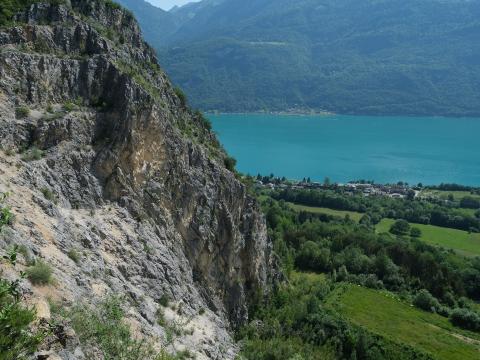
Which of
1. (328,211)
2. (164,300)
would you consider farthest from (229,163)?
(328,211)

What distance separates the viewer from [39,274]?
1488 cm

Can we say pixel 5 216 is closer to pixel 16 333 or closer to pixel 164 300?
pixel 16 333

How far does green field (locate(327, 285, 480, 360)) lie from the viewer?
39.3 meters

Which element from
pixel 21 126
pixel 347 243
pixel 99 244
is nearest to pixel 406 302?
pixel 347 243

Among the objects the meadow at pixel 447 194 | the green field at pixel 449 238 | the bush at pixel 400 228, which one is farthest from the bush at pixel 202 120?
the meadow at pixel 447 194

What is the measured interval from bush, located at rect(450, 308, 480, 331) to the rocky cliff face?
78.8ft

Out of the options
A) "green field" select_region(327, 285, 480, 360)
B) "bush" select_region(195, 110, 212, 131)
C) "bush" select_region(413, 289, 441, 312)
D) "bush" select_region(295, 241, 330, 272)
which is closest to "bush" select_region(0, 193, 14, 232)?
"bush" select_region(195, 110, 212, 131)

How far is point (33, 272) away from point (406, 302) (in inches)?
1710

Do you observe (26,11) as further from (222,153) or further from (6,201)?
(222,153)

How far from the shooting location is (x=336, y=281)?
5484cm

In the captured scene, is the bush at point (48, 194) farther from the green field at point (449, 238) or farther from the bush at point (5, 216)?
the green field at point (449, 238)

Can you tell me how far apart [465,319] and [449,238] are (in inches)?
1731

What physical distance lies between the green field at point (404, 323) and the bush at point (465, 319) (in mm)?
882

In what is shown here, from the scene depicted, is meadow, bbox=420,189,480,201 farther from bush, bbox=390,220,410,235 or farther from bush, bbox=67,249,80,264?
bush, bbox=67,249,80,264
